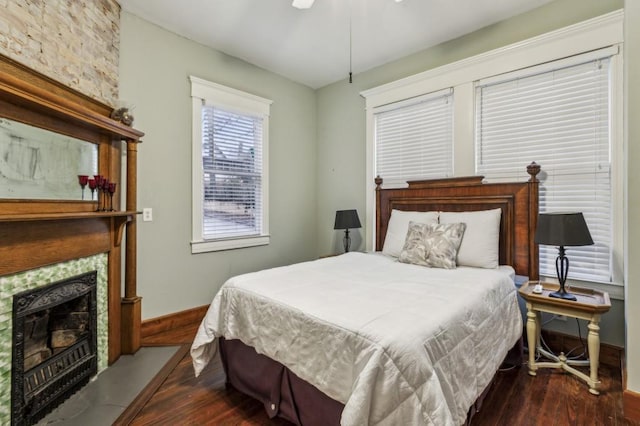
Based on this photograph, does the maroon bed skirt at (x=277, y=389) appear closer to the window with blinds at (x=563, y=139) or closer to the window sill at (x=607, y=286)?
the window sill at (x=607, y=286)

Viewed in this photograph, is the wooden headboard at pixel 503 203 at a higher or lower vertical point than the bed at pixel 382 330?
higher

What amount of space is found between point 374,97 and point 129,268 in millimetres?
3168

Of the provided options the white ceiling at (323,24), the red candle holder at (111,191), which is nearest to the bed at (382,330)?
the red candle holder at (111,191)

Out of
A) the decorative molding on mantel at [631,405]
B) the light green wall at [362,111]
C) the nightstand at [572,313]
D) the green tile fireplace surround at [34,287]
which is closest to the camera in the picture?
the green tile fireplace surround at [34,287]

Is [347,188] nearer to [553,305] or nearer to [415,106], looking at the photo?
[415,106]

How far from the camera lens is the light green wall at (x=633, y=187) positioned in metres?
1.68

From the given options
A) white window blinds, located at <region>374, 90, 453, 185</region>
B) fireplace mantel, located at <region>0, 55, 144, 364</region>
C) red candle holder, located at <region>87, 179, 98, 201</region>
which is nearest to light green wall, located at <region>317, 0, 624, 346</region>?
white window blinds, located at <region>374, 90, 453, 185</region>

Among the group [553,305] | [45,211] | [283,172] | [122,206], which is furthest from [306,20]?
[553,305]

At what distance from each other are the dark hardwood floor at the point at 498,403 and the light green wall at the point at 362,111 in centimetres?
62

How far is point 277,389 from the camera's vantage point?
1672 mm

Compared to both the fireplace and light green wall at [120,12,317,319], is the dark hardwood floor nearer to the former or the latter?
the fireplace

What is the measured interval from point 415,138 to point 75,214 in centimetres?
313

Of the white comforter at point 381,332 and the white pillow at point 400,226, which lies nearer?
the white comforter at point 381,332

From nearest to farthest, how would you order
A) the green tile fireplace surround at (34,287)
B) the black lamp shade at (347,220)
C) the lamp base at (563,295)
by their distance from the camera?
the green tile fireplace surround at (34,287) < the lamp base at (563,295) < the black lamp shade at (347,220)
